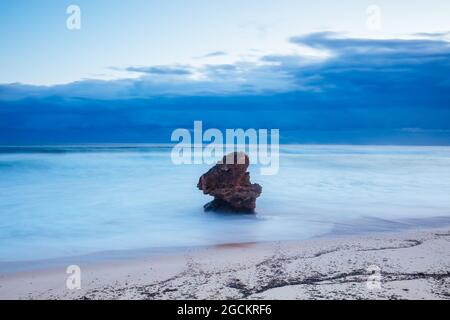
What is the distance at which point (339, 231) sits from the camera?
29.2 ft

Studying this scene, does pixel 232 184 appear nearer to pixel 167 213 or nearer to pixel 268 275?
pixel 167 213

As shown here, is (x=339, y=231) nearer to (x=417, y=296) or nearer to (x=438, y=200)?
(x=417, y=296)

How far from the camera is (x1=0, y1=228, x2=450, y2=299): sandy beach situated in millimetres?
4582

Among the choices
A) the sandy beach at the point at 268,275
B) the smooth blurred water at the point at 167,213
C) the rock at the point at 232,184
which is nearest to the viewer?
the sandy beach at the point at 268,275

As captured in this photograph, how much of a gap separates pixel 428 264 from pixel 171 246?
4385 millimetres

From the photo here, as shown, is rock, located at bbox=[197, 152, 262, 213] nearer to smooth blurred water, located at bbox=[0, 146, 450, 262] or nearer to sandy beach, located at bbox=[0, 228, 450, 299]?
smooth blurred water, located at bbox=[0, 146, 450, 262]

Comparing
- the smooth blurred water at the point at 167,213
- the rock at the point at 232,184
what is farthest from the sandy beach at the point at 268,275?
the rock at the point at 232,184

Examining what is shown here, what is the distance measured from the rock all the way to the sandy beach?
314 centimetres

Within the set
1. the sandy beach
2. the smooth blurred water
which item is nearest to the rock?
the smooth blurred water

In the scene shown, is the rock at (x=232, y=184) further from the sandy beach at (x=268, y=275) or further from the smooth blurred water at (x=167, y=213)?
the sandy beach at (x=268, y=275)

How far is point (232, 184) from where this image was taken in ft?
33.4

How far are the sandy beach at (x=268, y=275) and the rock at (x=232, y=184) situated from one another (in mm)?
3143

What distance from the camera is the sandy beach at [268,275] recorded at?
458cm

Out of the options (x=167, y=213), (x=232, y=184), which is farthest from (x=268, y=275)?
(x=167, y=213)
